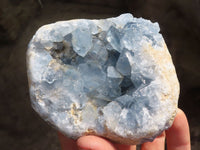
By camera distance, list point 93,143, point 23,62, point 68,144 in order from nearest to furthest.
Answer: point 93,143, point 68,144, point 23,62

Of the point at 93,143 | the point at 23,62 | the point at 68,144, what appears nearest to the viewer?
the point at 93,143

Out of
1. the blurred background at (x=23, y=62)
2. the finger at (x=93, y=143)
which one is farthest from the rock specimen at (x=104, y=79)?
the blurred background at (x=23, y=62)

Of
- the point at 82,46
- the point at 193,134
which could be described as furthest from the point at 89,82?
the point at 193,134

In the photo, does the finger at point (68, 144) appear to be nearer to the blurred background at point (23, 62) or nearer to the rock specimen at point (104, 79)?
the rock specimen at point (104, 79)

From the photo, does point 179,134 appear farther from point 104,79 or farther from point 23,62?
point 23,62

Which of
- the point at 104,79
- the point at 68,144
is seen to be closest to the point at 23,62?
the point at 68,144

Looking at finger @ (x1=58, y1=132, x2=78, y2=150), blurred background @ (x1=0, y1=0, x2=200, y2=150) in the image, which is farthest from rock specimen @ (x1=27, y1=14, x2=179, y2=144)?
blurred background @ (x1=0, y1=0, x2=200, y2=150)

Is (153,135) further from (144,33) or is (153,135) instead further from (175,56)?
(175,56)

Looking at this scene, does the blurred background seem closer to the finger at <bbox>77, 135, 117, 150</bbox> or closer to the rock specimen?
the rock specimen
